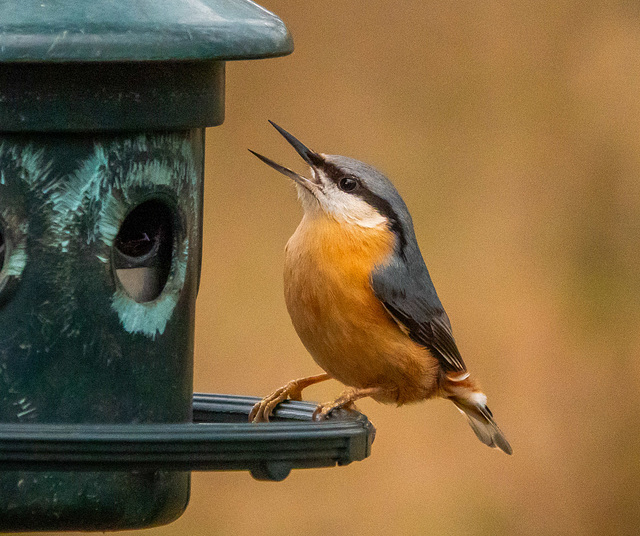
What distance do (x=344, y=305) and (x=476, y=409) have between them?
1.24 metres

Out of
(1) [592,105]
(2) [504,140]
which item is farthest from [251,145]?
(1) [592,105]

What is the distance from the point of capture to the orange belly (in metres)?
4.70

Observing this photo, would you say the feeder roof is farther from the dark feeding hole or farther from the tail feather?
the tail feather

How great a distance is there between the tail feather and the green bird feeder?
1.70 metres

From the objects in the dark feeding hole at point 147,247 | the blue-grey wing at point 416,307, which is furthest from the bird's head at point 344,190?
the dark feeding hole at point 147,247

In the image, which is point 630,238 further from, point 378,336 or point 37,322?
point 37,322

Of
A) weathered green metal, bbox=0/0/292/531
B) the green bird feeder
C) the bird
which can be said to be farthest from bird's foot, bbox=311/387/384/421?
weathered green metal, bbox=0/0/292/531

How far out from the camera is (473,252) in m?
7.98

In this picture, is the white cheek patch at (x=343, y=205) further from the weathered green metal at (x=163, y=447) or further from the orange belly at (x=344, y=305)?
the weathered green metal at (x=163, y=447)

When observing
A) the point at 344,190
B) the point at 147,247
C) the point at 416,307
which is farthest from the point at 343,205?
the point at 147,247

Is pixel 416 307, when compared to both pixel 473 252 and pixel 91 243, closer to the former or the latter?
pixel 91 243

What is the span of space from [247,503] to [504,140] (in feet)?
8.67

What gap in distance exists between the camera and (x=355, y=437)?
145 inches

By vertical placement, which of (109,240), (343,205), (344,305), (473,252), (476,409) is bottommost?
(473,252)
